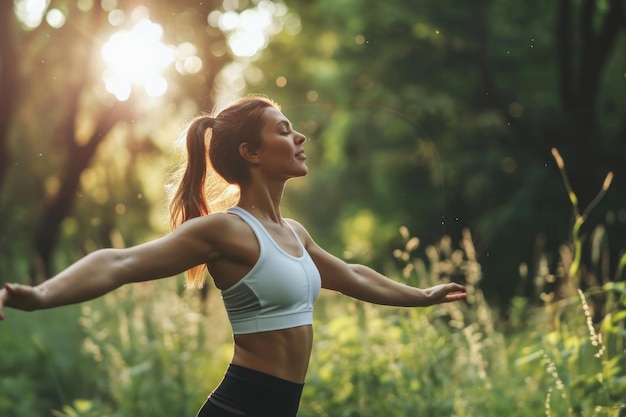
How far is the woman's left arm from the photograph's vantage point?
3.66 metres

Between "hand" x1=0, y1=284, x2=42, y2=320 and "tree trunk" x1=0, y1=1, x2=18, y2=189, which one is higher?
"tree trunk" x1=0, y1=1, x2=18, y2=189

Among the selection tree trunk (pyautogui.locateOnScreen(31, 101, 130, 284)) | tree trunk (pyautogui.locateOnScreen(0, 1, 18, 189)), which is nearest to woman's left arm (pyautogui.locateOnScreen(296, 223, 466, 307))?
tree trunk (pyautogui.locateOnScreen(0, 1, 18, 189))

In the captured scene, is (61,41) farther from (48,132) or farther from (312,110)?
(312,110)

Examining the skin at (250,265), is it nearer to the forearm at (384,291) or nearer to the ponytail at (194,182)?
the forearm at (384,291)

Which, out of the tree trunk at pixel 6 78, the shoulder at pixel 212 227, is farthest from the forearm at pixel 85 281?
the tree trunk at pixel 6 78

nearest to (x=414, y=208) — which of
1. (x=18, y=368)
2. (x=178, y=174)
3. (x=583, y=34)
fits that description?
(x=583, y=34)

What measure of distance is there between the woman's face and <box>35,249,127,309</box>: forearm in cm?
71

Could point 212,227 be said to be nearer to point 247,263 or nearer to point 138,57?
point 247,263

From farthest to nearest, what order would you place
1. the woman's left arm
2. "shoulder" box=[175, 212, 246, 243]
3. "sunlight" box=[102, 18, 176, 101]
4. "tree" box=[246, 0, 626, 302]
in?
"tree" box=[246, 0, 626, 302], "sunlight" box=[102, 18, 176, 101], the woman's left arm, "shoulder" box=[175, 212, 246, 243]

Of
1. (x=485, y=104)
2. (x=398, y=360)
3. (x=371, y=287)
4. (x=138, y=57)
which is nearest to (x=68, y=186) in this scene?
(x=138, y=57)

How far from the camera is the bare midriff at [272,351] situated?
3.15 metres

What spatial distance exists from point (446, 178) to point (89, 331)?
1108 centimetres

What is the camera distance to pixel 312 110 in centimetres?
2608

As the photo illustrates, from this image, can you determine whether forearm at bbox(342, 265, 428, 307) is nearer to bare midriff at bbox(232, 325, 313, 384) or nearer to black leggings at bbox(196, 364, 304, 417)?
bare midriff at bbox(232, 325, 313, 384)
